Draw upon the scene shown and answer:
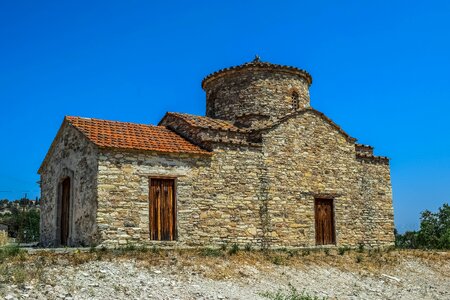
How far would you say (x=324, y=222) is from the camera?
59.1 feet

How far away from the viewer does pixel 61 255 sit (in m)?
11.8

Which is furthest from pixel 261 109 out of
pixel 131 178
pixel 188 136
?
pixel 131 178

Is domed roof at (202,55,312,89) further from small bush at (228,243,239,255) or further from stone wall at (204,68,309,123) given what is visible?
small bush at (228,243,239,255)

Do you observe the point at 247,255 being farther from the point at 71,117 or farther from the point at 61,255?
the point at 71,117

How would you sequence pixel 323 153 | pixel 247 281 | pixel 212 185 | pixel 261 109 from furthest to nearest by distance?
1. pixel 261 109
2. pixel 323 153
3. pixel 212 185
4. pixel 247 281

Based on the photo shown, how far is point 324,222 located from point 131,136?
26.0 ft

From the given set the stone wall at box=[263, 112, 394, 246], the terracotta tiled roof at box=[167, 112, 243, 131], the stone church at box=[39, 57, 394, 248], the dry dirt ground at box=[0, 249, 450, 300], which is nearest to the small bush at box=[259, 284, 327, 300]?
the dry dirt ground at box=[0, 249, 450, 300]

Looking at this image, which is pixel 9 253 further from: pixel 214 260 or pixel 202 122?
pixel 202 122

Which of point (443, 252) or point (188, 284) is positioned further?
point (443, 252)

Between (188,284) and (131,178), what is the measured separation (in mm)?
4497

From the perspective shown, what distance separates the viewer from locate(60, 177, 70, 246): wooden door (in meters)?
16.6

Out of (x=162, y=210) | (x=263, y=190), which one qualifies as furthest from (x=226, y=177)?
(x=162, y=210)

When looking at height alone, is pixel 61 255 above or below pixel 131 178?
below

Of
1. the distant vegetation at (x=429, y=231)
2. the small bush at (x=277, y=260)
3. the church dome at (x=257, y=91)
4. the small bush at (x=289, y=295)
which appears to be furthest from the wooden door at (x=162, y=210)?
the distant vegetation at (x=429, y=231)
